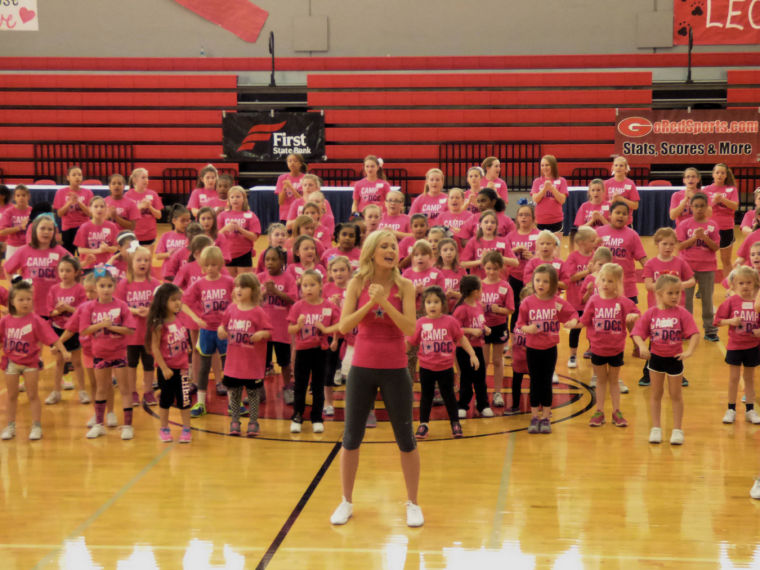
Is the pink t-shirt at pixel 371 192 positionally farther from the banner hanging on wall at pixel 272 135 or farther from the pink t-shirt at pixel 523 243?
the banner hanging on wall at pixel 272 135

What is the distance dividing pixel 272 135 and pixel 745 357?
42.9ft

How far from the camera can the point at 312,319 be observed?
301 inches

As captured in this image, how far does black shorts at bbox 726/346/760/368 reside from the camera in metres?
7.70

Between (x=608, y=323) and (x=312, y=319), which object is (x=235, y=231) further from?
(x=608, y=323)

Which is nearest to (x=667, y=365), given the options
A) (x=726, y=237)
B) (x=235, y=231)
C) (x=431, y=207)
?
(x=431, y=207)

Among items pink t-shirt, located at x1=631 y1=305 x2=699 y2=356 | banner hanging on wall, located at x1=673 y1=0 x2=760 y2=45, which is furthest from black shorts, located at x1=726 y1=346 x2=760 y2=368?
banner hanging on wall, located at x1=673 y1=0 x2=760 y2=45

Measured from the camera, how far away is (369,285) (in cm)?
564

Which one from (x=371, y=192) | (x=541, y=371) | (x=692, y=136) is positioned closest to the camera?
(x=541, y=371)

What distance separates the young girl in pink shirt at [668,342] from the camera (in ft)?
24.0

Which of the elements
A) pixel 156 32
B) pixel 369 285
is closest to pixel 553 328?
pixel 369 285

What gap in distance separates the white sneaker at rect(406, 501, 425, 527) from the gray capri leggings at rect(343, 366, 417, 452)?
0.38 m

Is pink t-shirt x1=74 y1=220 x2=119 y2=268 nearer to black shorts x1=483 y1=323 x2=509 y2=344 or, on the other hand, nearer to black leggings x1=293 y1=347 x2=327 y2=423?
black leggings x1=293 y1=347 x2=327 y2=423

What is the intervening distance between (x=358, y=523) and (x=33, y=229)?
15.8 feet

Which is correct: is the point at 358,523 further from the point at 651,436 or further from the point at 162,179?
the point at 162,179
